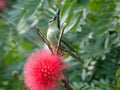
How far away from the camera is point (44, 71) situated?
151 cm

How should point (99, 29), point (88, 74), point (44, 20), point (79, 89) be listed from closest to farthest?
point (79, 89) → point (99, 29) → point (88, 74) → point (44, 20)

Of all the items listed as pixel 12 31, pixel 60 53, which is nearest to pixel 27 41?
pixel 12 31

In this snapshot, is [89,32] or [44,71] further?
[89,32]

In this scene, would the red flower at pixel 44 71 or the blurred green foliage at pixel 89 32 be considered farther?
Answer: the blurred green foliage at pixel 89 32

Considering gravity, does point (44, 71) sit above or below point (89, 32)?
above

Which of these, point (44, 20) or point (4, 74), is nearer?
point (44, 20)

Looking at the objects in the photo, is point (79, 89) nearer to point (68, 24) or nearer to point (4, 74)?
point (68, 24)

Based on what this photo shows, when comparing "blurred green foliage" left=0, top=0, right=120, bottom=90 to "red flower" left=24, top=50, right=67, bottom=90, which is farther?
"blurred green foliage" left=0, top=0, right=120, bottom=90

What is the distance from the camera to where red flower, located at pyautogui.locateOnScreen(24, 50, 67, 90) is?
58.5 inches

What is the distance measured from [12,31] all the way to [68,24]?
99 centimetres

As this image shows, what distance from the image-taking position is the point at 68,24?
1767mm

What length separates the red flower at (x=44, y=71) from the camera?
1485 mm

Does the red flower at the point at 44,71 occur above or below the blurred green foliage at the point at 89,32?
above

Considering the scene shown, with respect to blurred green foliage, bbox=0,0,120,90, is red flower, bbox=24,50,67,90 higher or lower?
higher
